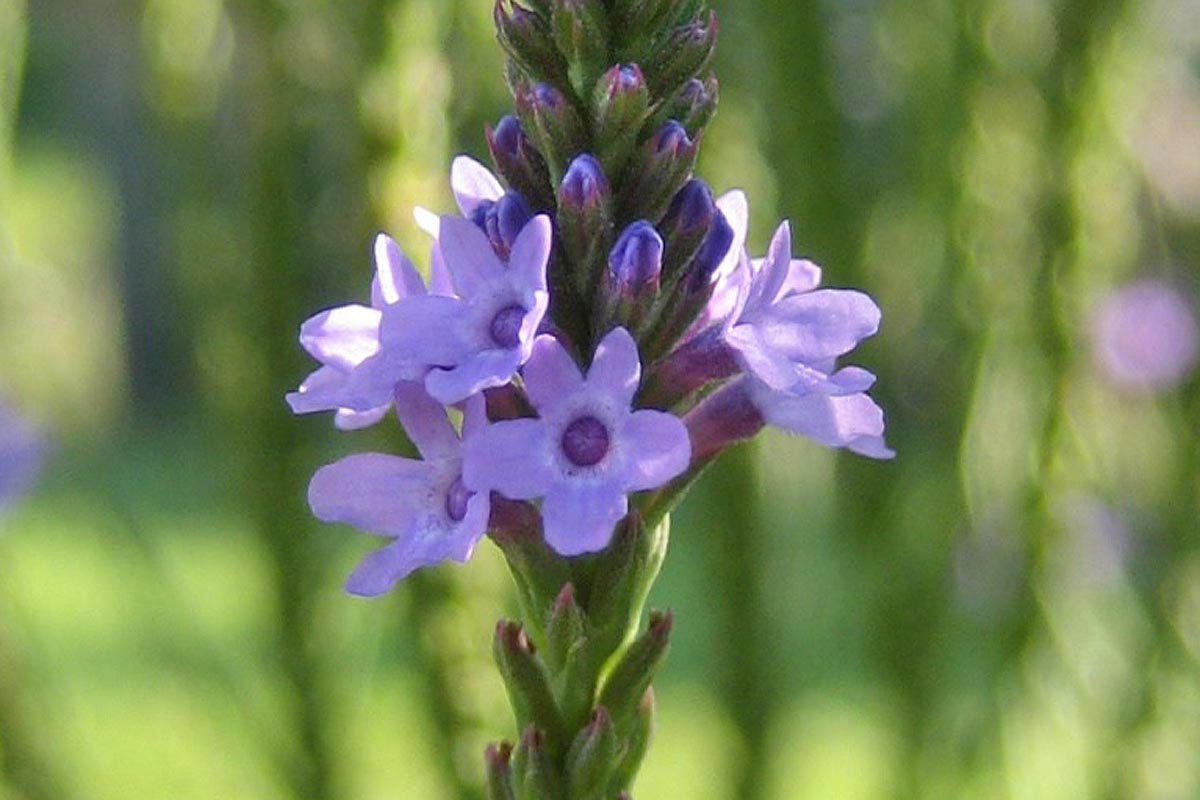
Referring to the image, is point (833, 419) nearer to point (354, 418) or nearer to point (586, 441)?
point (586, 441)

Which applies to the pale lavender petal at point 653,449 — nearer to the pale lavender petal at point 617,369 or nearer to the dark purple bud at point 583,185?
the pale lavender petal at point 617,369

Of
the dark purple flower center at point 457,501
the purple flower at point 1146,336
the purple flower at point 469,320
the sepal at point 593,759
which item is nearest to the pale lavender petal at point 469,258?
the purple flower at point 469,320

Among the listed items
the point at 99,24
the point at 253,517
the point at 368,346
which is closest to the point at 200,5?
the point at 253,517

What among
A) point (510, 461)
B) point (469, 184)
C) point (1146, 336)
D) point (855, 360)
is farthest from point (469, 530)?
point (1146, 336)

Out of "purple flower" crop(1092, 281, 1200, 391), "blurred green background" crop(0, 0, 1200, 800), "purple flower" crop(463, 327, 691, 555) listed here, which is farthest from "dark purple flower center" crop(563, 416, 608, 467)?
"purple flower" crop(1092, 281, 1200, 391)

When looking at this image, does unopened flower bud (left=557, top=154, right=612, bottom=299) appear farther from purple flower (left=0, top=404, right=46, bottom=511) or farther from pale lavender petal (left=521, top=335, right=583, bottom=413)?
purple flower (left=0, top=404, right=46, bottom=511)
